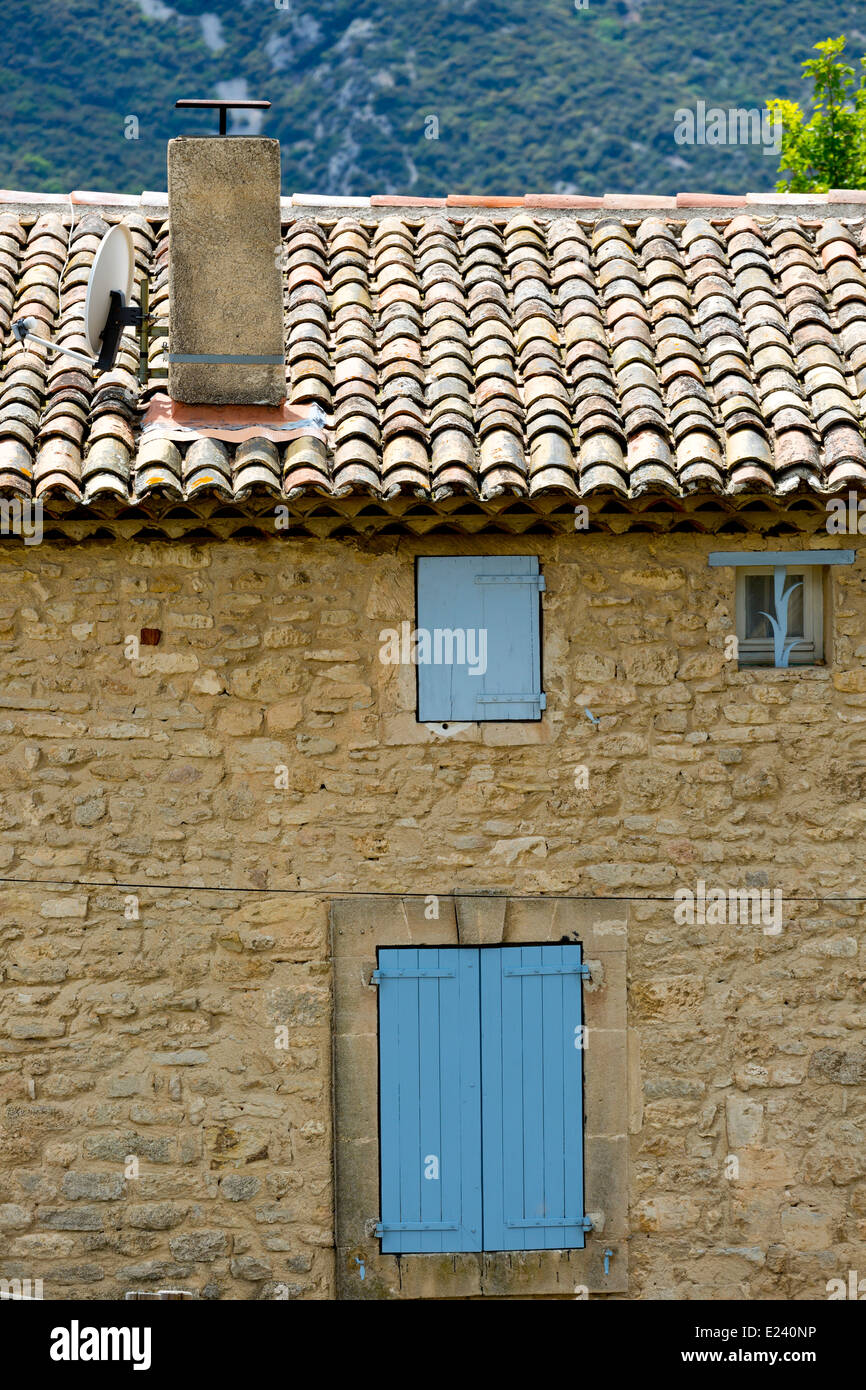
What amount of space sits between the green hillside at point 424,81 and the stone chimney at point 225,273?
90.3ft

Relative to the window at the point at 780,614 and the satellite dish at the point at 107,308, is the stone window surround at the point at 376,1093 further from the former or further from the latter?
the satellite dish at the point at 107,308

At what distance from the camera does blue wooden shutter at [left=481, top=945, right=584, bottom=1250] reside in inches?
284

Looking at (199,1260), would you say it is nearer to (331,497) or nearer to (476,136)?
(331,497)

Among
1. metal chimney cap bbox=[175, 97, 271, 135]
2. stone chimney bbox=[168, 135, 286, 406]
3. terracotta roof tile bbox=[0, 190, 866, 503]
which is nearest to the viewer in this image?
terracotta roof tile bbox=[0, 190, 866, 503]

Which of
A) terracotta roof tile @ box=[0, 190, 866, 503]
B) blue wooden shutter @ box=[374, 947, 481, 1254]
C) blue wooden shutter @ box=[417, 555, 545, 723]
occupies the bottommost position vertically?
blue wooden shutter @ box=[374, 947, 481, 1254]

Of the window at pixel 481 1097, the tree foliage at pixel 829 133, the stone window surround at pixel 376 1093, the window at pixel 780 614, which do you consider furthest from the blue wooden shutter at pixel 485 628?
the tree foliage at pixel 829 133

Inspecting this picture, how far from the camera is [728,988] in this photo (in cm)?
723

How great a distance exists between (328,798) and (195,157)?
3258 millimetres

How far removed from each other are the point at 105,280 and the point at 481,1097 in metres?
4.29

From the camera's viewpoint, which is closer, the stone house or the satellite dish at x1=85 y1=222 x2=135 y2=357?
the satellite dish at x1=85 y1=222 x2=135 y2=357

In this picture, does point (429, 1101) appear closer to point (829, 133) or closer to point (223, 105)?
point (223, 105)

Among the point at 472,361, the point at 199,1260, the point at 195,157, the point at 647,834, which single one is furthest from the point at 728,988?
the point at 195,157

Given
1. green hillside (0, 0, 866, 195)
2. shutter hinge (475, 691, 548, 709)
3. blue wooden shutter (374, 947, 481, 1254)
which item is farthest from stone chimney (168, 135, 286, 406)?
green hillside (0, 0, 866, 195)

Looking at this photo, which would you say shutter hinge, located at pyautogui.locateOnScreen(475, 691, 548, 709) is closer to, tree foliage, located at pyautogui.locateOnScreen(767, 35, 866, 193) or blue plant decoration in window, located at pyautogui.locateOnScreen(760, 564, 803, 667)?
blue plant decoration in window, located at pyautogui.locateOnScreen(760, 564, 803, 667)
